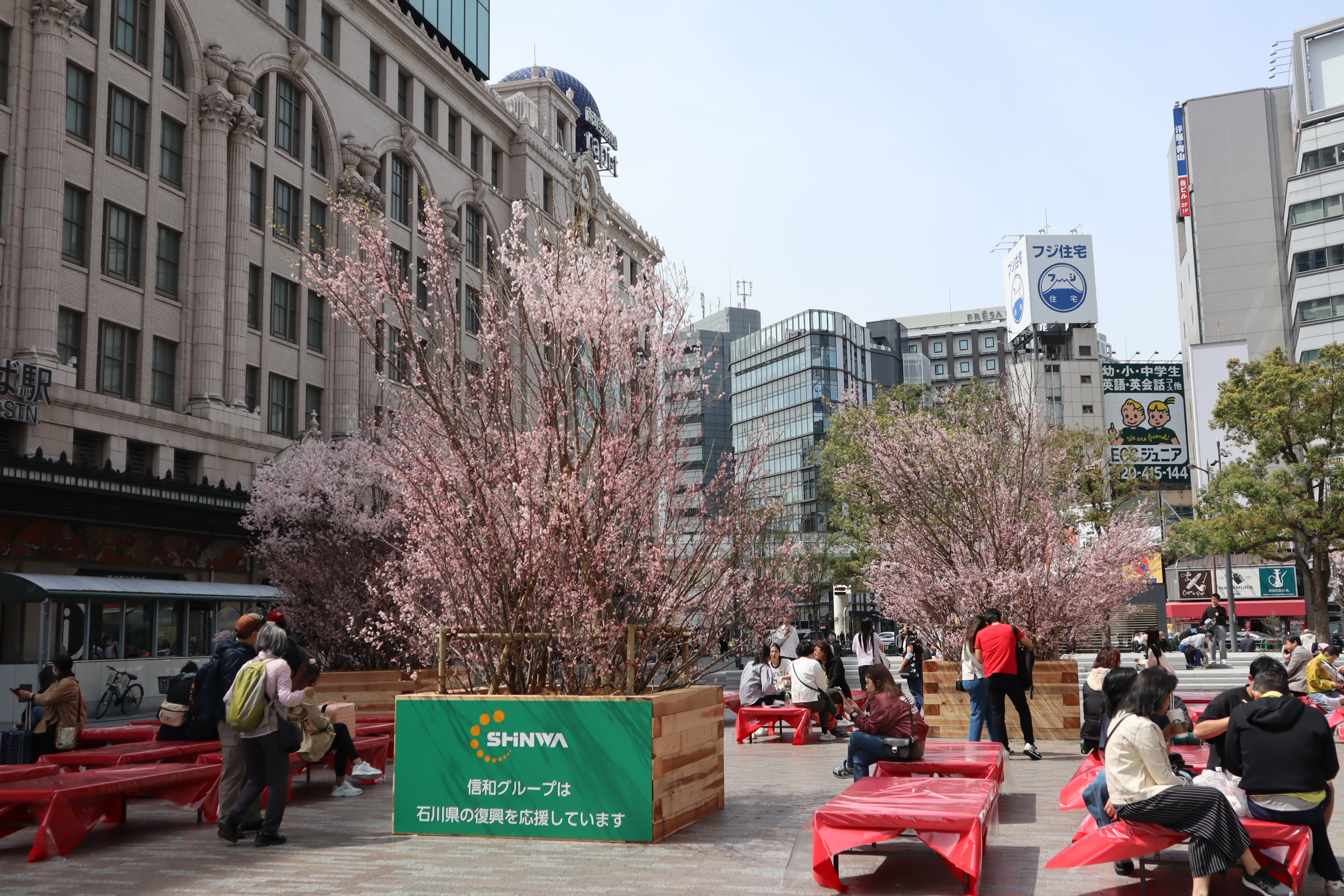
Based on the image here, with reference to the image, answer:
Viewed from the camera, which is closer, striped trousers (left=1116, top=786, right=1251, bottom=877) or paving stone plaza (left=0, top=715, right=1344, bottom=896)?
striped trousers (left=1116, top=786, right=1251, bottom=877)

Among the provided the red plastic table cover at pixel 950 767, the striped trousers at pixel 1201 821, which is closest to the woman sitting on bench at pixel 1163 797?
the striped trousers at pixel 1201 821

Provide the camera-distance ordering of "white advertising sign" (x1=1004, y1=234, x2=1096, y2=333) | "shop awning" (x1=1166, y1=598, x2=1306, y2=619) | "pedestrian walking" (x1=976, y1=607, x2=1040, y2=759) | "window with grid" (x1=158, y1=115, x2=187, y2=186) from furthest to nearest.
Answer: "white advertising sign" (x1=1004, y1=234, x2=1096, y2=333) < "shop awning" (x1=1166, y1=598, x2=1306, y2=619) < "window with grid" (x1=158, y1=115, x2=187, y2=186) < "pedestrian walking" (x1=976, y1=607, x2=1040, y2=759)

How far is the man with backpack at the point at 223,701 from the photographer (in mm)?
8781

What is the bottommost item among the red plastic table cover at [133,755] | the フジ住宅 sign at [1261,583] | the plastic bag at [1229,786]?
the red plastic table cover at [133,755]

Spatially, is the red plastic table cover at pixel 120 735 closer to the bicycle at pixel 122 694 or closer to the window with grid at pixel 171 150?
the bicycle at pixel 122 694

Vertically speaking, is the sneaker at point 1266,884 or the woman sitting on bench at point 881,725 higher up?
the woman sitting on bench at point 881,725

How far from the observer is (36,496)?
84.4 feet

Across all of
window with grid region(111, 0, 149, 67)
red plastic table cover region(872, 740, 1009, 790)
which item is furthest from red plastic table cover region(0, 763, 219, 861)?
window with grid region(111, 0, 149, 67)

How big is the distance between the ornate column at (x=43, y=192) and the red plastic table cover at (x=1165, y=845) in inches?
1083

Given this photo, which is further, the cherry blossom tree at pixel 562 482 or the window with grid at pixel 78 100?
the window with grid at pixel 78 100

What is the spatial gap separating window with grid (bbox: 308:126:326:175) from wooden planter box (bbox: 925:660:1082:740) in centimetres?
3109

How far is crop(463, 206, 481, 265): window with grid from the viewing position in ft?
156

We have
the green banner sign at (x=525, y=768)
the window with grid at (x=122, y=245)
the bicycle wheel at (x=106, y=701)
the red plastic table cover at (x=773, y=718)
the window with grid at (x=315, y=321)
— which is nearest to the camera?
the green banner sign at (x=525, y=768)

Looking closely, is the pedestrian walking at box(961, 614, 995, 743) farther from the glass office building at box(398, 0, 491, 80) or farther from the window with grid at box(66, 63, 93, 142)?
the glass office building at box(398, 0, 491, 80)
